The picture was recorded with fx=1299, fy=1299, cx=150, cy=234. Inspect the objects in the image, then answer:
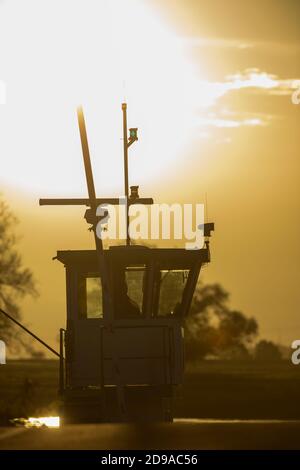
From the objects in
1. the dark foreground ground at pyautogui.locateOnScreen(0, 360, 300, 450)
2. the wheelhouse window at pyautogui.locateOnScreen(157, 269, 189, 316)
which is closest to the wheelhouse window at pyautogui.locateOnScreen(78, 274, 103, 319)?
the wheelhouse window at pyautogui.locateOnScreen(157, 269, 189, 316)

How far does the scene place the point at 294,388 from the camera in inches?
4483

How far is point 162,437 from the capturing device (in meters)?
11.3

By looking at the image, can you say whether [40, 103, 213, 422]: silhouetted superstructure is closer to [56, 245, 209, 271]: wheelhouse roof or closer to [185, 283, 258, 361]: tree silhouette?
[56, 245, 209, 271]: wheelhouse roof

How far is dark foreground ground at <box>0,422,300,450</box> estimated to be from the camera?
33.9ft

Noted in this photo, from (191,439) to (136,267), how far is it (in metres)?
19.5

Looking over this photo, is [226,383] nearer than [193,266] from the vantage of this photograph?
No

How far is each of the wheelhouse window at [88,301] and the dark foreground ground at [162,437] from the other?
17.2m

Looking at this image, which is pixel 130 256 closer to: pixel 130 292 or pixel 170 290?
pixel 130 292

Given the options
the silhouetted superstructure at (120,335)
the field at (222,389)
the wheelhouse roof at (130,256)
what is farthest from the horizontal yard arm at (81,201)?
the field at (222,389)

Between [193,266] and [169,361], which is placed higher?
[193,266]

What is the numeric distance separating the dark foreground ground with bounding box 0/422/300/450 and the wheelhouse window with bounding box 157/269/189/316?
1804 cm

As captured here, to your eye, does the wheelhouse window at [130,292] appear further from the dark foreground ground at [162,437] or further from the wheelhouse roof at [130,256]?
the dark foreground ground at [162,437]
